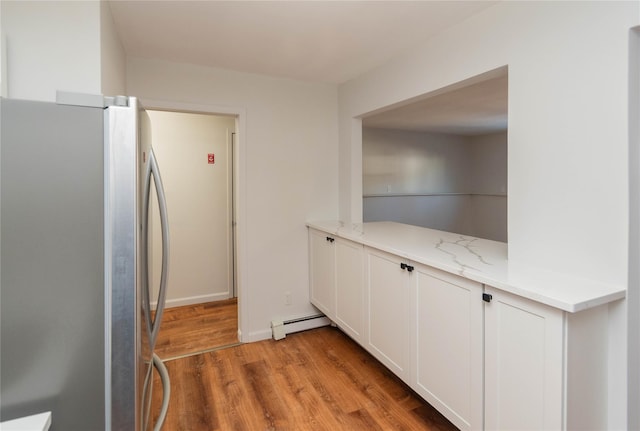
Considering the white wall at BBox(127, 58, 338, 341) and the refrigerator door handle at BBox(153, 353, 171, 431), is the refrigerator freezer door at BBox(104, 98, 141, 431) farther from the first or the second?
the white wall at BBox(127, 58, 338, 341)

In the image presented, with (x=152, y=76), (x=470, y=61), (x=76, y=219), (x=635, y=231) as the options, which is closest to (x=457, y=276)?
(x=635, y=231)

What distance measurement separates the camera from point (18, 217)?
92cm

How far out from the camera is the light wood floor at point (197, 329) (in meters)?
2.83

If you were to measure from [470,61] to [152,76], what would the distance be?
88.5 inches

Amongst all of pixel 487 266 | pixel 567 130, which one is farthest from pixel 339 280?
pixel 567 130

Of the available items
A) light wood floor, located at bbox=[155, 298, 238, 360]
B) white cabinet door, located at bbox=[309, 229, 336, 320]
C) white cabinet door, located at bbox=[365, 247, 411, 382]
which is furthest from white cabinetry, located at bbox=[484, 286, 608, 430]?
light wood floor, located at bbox=[155, 298, 238, 360]

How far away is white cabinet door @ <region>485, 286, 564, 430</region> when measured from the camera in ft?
3.88

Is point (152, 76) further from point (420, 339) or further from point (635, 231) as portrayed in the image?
point (635, 231)

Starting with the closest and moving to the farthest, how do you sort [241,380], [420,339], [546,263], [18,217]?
1. [18,217]
2. [546,263]
3. [420,339]
4. [241,380]

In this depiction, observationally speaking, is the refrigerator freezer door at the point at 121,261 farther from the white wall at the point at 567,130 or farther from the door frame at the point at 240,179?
the door frame at the point at 240,179

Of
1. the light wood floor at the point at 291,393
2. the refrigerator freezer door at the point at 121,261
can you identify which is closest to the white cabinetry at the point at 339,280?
the light wood floor at the point at 291,393

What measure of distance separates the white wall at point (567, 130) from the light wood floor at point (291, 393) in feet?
3.56

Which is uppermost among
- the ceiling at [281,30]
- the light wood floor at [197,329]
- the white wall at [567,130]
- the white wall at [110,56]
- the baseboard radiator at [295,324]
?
the ceiling at [281,30]

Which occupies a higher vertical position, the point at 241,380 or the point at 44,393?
the point at 44,393
